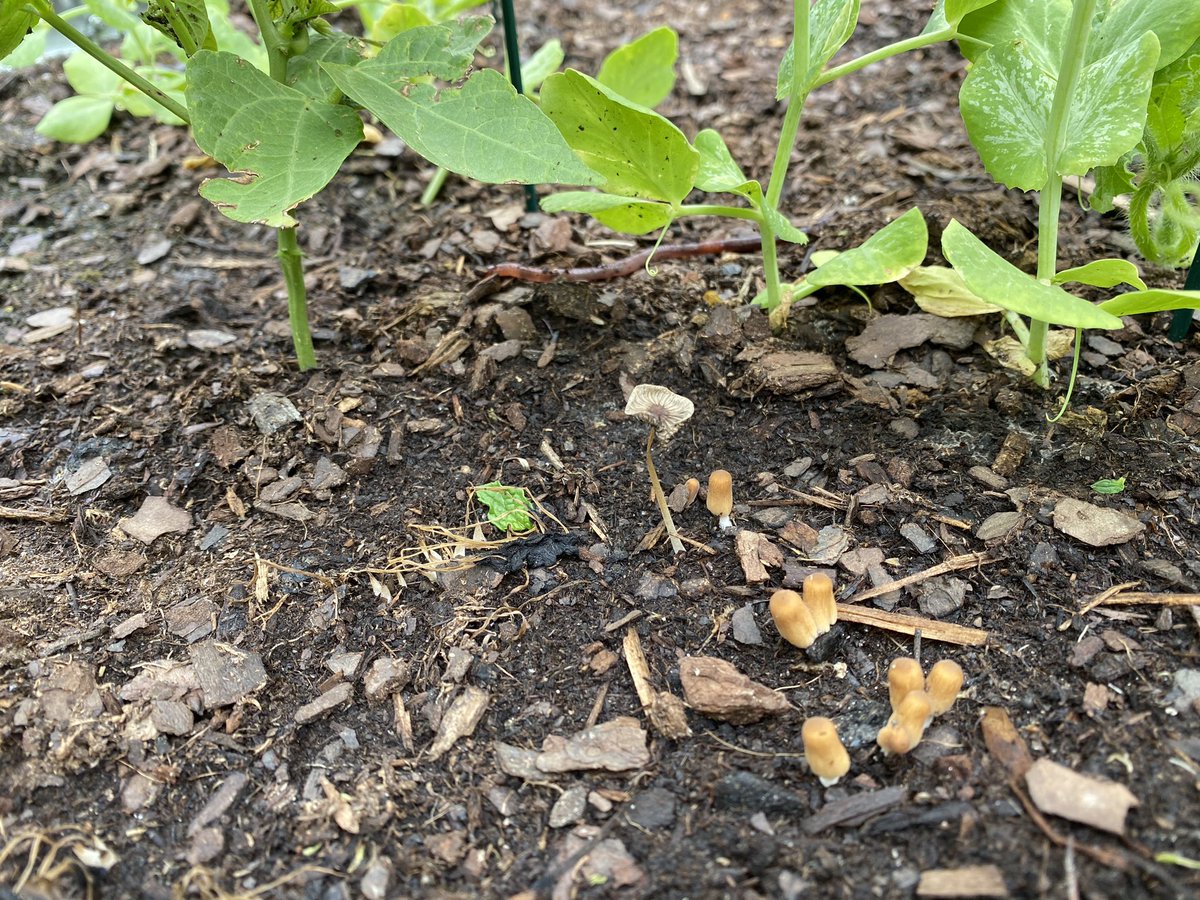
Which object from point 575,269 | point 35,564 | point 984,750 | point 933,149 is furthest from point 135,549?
point 933,149

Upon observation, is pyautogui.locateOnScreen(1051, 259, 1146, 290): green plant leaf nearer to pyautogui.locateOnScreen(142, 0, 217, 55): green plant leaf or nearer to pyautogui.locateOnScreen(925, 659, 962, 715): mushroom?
pyautogui.locateOnScreen(925, 659, 962, 715): mushroom

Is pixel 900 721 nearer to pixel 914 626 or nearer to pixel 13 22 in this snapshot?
pixel 914 626

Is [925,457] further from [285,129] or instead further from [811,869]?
[285,129]

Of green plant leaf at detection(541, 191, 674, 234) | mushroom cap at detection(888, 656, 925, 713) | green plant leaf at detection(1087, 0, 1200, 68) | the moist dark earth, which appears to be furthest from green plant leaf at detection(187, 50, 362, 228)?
green plant leaf at detection(1087, 0, 1200, 68)

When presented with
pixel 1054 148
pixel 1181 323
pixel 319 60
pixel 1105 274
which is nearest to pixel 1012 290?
pixel 1105 274

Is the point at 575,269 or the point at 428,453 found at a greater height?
the point at 575,269
